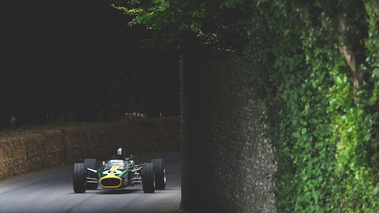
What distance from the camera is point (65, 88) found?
40312 mm

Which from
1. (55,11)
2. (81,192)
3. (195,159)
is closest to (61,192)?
(81,192)

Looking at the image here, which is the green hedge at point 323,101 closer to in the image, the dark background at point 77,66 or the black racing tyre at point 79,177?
the black racing tyre at point 79,177

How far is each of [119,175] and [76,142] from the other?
11.0m

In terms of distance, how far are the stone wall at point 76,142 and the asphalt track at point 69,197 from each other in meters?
1.04

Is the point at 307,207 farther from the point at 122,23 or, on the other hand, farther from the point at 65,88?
the point at 122,23

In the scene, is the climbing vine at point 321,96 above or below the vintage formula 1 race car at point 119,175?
above

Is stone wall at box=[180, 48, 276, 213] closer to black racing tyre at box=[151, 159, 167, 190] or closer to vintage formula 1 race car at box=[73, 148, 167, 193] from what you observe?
vintage formula 1 race car at box=[73, 148, 167, 193]

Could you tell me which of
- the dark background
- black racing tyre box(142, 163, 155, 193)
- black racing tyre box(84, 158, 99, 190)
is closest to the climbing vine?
black racing tyre box(142, 163, 155, 193)

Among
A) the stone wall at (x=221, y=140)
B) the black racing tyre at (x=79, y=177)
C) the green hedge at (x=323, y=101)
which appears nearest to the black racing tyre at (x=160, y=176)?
the black racing tyre at (x=79, y=177)

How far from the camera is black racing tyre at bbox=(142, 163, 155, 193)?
64.1 ft

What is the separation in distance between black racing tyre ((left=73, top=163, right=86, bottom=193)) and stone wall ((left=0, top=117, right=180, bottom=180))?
16.7 feet

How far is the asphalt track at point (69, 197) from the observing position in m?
17.0

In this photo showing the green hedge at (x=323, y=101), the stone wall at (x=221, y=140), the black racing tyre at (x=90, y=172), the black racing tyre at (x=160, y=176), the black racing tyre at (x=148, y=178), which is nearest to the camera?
the green hedge at (x=323, y=101)

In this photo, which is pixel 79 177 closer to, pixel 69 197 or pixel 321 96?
pixel 69 197
